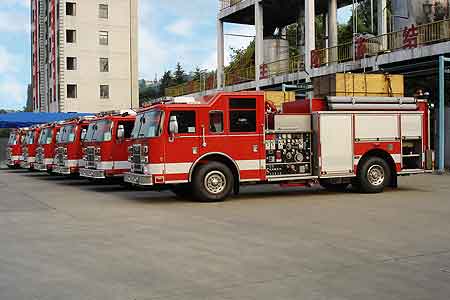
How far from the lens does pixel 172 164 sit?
582 inches

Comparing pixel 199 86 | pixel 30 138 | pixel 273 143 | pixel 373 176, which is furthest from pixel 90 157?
pixel 199 86

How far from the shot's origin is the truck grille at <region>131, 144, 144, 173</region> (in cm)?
1542

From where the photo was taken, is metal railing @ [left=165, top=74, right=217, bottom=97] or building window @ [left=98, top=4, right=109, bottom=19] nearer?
metal railing @ [left=165, top=74, right=217, bottom=97]

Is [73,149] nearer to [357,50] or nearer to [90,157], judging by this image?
[90,157]

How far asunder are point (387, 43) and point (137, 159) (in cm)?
1582

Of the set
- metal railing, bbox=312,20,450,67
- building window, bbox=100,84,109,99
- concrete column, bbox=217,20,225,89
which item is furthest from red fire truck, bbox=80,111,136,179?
building window, bbox=100,84,109,99

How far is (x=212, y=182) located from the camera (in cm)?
1511

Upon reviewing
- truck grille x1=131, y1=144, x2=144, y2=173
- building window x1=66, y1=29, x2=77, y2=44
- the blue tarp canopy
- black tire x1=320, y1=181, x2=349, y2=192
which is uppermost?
building window x1=66, y1=29, x2=77, y2=44

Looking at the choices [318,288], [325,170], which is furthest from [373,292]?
[325,170]

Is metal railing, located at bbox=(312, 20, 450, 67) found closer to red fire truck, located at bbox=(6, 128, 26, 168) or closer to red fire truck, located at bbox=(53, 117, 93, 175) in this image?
red fire truck, located at bbox=(53, 117, 93, 175)

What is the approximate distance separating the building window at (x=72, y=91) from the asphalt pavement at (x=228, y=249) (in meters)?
51.1

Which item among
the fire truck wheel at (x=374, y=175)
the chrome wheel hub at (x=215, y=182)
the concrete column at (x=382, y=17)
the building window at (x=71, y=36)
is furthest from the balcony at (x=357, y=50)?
the building window at (x=71, y=36)

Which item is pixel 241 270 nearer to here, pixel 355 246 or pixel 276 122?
pixel 355 246

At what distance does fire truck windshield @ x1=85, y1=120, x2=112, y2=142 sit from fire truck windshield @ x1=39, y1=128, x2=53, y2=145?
216 inches
